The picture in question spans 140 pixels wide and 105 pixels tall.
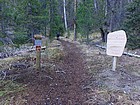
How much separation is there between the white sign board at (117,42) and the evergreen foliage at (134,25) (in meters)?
6.71

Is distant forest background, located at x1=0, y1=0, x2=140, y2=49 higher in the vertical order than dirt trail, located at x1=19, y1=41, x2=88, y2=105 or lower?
higher

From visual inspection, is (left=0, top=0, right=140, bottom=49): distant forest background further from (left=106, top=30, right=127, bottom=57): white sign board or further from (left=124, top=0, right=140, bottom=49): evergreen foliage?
(left=106, top=30, right=127, bottom=57): white sign board

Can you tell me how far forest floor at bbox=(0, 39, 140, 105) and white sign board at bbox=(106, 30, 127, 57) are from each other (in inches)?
28.2

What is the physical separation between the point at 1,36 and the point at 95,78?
3208mm

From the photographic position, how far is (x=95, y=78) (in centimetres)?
699

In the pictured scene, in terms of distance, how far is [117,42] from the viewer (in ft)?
25.0

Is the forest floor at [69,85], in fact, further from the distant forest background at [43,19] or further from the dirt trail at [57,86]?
the distant forest background at [43,19]

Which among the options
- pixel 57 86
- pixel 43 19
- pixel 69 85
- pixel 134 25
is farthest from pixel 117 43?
pixel 43 19

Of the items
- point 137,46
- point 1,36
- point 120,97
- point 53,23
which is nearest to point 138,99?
point 120,97

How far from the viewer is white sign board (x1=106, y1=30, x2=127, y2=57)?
7496 mm

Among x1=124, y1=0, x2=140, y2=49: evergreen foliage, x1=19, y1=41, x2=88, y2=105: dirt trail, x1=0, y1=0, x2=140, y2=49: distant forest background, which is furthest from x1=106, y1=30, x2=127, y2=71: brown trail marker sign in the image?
x1=124, y1=0, x2=140, y2=49: evergreen foliage

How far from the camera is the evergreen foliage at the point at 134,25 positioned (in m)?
14.0

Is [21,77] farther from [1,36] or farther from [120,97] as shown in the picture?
[120,97]

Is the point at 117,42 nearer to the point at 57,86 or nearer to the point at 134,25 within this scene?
the point at 57,86
